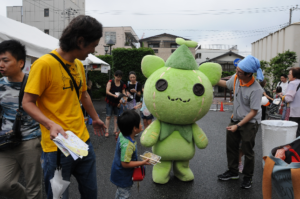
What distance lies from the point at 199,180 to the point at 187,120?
1.14 m

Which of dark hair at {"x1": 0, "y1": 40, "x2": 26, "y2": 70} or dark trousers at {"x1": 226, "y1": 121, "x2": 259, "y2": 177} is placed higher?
dark hair at {"x1": 0, "y1": 40, "x2": 26, "y2": 70}

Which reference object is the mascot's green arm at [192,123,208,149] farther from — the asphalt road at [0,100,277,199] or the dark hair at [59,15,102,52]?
the dark hair at [59,15,102,52]

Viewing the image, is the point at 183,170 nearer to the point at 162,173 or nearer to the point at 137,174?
the point at 162,173

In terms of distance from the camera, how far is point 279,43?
19141 millimetres

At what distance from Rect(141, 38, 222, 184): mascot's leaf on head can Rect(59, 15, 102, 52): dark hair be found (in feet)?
5.10

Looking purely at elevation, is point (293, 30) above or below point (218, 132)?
above

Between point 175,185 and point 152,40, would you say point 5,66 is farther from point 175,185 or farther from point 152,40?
point 152,40

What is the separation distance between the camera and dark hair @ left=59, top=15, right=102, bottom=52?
67.2 inches

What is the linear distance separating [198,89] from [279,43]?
63.9ft

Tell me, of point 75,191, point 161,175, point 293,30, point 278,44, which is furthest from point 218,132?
point 278,44

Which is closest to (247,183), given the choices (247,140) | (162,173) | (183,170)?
(247,140)

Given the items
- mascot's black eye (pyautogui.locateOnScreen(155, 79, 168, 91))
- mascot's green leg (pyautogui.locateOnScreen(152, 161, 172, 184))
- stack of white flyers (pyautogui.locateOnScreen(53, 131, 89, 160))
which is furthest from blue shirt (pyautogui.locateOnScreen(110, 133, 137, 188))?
mascot's green leg (pyautogui.locateOnScreen(152, 161, 172, 184))

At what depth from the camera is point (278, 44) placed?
19.4m

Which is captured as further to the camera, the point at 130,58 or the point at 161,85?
the point at 130,58
